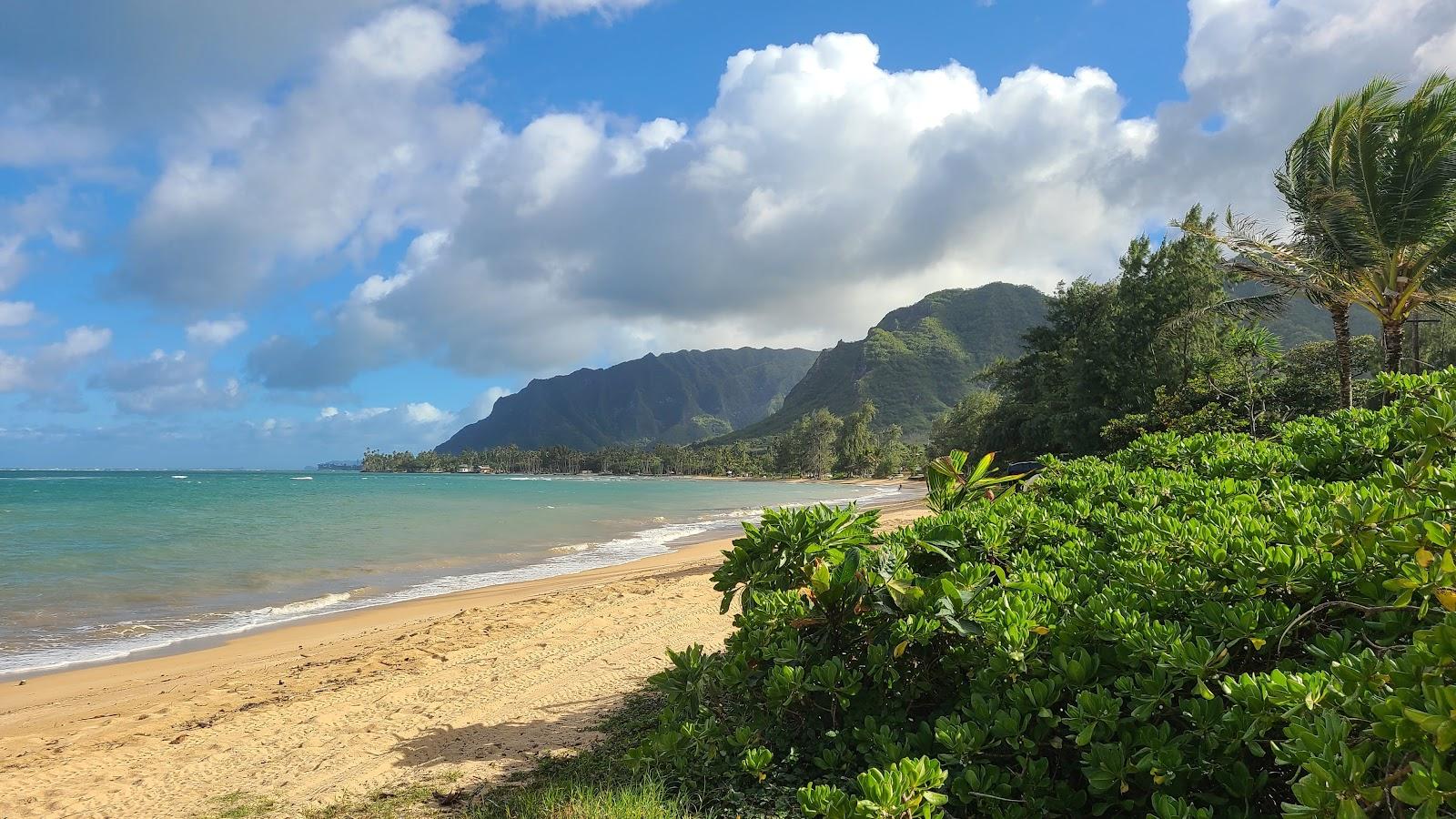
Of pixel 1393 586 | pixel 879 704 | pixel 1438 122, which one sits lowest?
pixel 879 704

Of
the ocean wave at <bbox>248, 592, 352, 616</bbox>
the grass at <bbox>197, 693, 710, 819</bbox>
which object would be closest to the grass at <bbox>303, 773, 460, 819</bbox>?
the grass at <bbox>197, 693, 710, 819</bbox>

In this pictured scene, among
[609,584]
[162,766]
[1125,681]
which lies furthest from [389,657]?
[1125,681]

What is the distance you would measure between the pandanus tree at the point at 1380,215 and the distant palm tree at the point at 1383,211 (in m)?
0.02

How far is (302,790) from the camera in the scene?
4.43 meters

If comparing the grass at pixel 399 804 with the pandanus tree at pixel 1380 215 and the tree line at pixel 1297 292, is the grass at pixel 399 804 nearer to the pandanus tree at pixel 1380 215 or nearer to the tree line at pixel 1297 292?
the tree line at pixel 1297 292

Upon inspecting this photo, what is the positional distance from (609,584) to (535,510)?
26.1 m

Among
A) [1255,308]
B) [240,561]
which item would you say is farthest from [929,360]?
[240,561]

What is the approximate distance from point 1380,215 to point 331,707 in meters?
17.8

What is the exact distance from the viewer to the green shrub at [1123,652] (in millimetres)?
1531

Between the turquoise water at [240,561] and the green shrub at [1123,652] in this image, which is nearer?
the green shrub at [1123,652]

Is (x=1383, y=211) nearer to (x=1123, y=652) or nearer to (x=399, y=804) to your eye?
(x=1123, y=652)

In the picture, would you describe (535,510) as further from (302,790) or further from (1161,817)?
(1161,817)

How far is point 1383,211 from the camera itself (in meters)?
12.4

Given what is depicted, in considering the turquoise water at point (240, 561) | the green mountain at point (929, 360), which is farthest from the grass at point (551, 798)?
the green mountain at point (929, 360)
